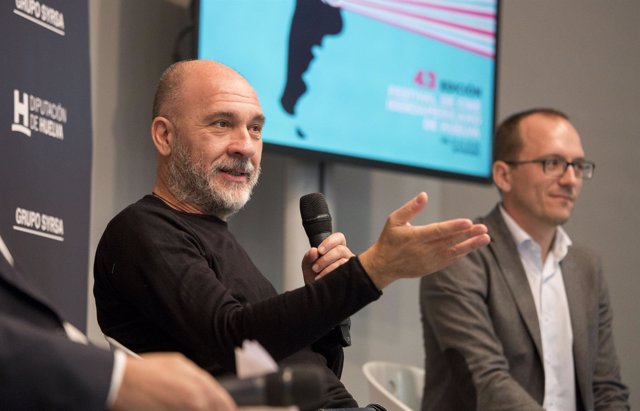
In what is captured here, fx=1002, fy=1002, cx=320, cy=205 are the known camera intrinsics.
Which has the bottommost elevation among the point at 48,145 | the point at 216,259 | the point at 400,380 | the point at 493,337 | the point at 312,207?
the point at 400,380

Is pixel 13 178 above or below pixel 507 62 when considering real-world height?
below

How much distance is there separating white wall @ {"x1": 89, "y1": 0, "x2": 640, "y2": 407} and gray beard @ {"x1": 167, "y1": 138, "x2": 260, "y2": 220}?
112 centimetres

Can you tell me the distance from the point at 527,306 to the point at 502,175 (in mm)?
597

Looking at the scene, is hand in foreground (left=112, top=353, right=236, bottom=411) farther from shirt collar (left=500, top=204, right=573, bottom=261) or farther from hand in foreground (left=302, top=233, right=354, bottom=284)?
shirt collar (left=500, top=204, right=573, bottom=261)

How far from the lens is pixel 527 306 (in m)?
3.35

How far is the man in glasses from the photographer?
3248 millimetres

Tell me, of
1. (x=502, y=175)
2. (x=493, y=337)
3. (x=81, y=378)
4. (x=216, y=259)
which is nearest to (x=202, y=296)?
(x=216, y=259)

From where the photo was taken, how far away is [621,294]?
4.95 metres

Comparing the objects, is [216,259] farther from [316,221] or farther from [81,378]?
[81,378]

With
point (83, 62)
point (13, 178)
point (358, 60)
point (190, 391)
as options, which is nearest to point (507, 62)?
point (358, 60)

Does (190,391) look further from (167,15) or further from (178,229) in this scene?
(167,15)

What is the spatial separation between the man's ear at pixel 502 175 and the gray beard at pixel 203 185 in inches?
63.5

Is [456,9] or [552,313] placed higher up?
[456,9]

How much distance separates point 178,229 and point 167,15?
1707 mm
